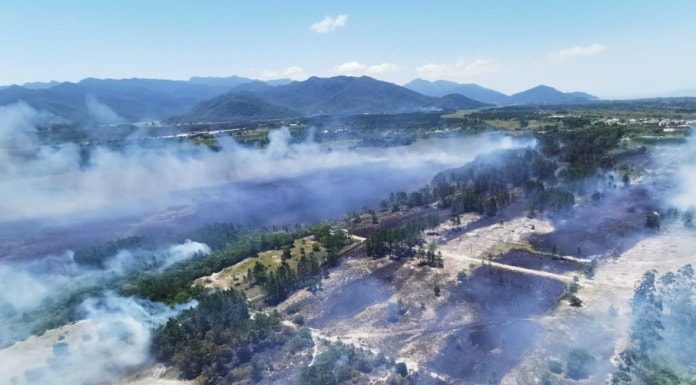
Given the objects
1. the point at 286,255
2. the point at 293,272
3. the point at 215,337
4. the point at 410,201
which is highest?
the point at 410,201

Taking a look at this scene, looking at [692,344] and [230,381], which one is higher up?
[692,344]

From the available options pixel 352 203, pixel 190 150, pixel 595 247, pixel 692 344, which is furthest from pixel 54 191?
pixel 692 344

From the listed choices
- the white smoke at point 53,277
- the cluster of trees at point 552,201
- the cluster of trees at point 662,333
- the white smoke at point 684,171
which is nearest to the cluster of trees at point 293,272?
the white smoke at point 53,277

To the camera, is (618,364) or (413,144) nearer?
(618,364)

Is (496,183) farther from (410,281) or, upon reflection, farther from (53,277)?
(53,277)

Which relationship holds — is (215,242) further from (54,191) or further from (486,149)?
(486,149)

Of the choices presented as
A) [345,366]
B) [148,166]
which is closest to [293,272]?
[345,366]

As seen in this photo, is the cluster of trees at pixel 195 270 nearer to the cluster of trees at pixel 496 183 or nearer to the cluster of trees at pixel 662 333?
the cluster of trees at pixel 496 183
